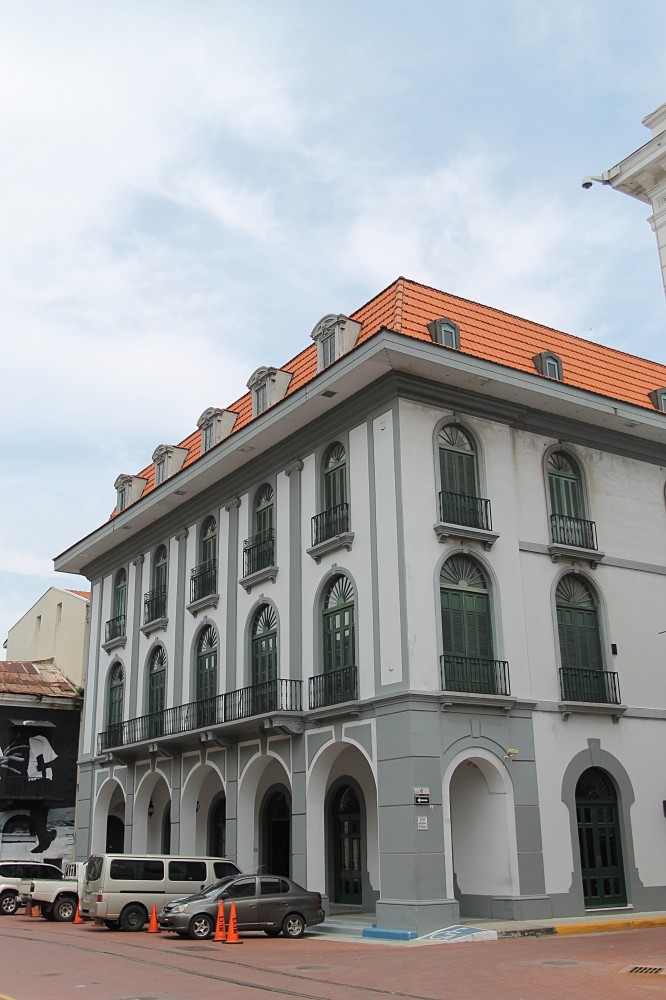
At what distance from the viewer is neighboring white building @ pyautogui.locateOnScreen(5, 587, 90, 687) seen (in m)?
46.0

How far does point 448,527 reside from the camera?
24312 mm

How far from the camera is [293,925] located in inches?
889

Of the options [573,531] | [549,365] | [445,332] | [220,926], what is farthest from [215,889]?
[549,365]

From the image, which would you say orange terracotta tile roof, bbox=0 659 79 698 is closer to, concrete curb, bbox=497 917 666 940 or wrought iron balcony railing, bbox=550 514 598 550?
wrought iron balcony railing, bbox=550 514 598 550

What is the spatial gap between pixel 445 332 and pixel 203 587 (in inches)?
452

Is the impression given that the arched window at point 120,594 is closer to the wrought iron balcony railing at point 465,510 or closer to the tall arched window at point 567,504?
the wrought iron balcony railing at point 465,510

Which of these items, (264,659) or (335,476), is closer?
(335,476)

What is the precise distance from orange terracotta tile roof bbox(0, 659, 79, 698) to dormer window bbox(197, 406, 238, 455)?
15415mm

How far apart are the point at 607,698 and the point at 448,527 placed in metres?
6.33

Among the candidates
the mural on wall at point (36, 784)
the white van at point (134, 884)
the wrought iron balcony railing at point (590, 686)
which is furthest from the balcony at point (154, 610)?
the wrought iron balcony railing at point (590, 686)

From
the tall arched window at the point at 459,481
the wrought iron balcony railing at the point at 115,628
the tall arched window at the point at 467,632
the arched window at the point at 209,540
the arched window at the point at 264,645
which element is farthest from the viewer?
the wrought iron balcony railing at the point at 115,628

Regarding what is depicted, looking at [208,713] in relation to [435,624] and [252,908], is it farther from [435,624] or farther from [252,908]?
[435,624]

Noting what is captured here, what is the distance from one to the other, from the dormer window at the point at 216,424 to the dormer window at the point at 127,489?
553 centimetres

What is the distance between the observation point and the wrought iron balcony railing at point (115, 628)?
122 feet
